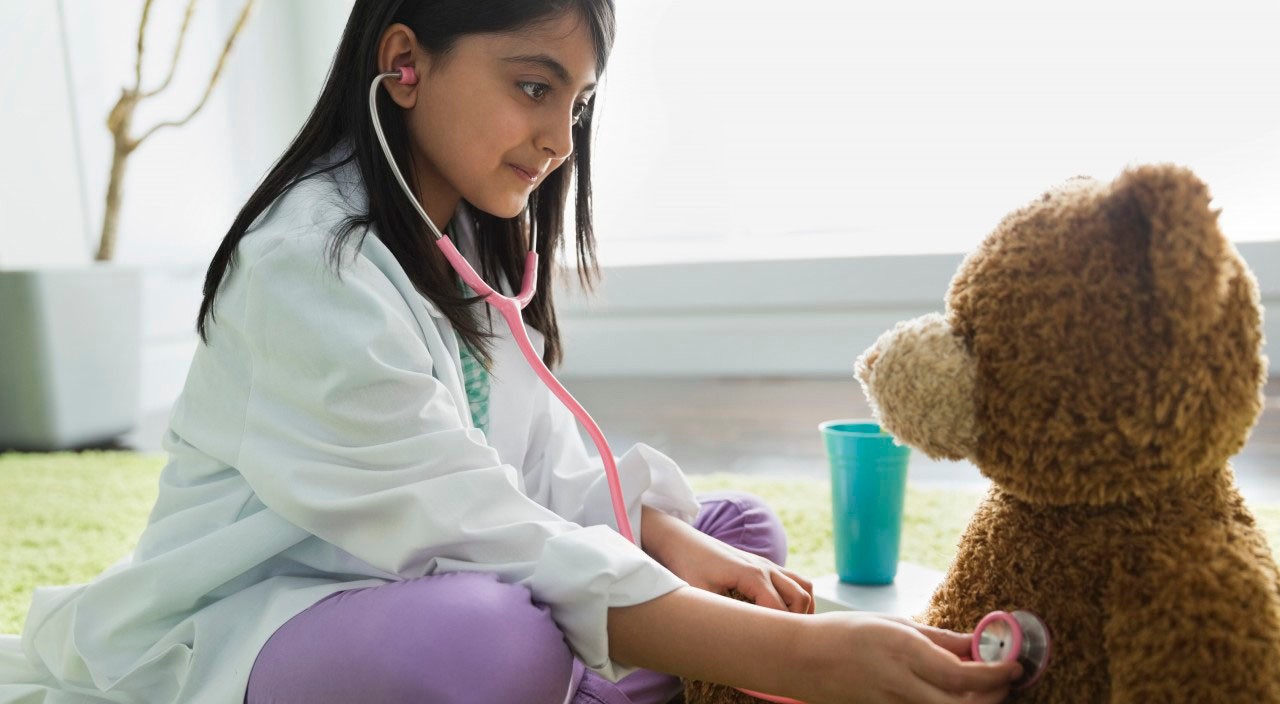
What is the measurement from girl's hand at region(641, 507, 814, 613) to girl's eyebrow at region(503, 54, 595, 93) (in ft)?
1.27

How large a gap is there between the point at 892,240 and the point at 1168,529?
7.57ft

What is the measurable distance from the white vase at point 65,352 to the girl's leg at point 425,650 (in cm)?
178

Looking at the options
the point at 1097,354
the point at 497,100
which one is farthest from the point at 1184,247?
the point at 497,100

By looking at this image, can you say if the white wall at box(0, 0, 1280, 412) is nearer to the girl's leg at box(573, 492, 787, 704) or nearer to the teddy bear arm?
the girl's leg at box(573, 492, 787, 704)

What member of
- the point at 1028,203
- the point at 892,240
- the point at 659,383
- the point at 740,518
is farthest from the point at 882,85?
the point at 1028,203

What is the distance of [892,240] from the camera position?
9.30ft

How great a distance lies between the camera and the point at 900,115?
108 inches

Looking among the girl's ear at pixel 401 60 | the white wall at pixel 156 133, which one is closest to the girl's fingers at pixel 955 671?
the girl's ear at pixel 401 60

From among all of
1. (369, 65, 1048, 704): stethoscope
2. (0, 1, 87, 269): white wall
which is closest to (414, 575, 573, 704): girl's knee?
(369, 65, 1048, 704): stethoscope

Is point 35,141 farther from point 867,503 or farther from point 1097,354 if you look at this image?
point 1097,354

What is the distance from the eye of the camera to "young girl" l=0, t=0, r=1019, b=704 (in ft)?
2.27

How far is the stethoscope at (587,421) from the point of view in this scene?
62cm

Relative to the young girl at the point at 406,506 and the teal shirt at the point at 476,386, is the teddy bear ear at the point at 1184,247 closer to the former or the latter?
the young girl at the point at 406,506

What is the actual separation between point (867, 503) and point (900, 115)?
6.10 ft
